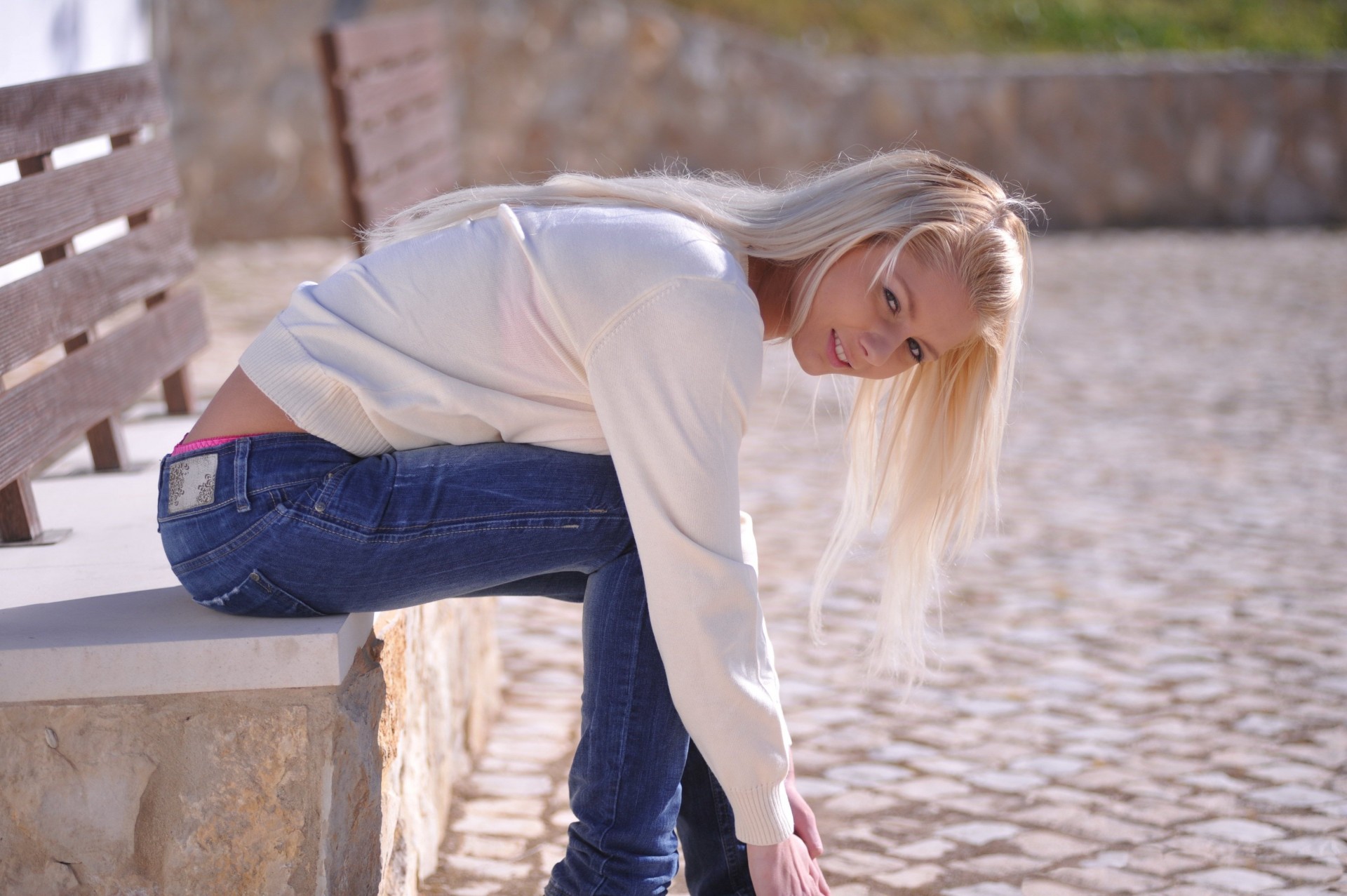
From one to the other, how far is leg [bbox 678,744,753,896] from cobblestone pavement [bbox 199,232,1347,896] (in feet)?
1.48

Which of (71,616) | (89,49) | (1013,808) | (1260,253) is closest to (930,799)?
(1013,808)

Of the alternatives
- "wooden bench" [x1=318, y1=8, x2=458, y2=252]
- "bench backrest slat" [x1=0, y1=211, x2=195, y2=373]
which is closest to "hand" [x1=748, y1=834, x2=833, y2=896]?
"bench backrest slat" [x1=0, y1=211, x2=195, y2=373]

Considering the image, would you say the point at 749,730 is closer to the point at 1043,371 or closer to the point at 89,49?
the point at 89,49

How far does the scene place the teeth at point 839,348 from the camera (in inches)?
79.9

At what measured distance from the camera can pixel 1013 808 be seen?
2.76 metres

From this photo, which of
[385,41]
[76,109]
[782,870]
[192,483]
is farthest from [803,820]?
[385,41]

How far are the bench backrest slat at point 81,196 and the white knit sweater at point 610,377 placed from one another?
793mm

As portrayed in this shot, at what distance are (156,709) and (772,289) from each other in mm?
1109

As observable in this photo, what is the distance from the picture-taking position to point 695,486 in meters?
1.74

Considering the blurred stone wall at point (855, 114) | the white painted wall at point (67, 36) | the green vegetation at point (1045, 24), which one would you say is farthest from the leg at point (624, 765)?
the green vegetation at point (1045, 24)

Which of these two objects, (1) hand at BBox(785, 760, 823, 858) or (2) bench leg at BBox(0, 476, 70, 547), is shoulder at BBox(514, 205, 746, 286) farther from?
(2) bench leg at BBox(0, 476, 70, 547)

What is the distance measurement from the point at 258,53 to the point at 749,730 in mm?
10384

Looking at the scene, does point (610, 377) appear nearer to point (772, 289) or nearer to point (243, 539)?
point (772, 289)

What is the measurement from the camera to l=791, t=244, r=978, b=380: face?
6.48 feet
